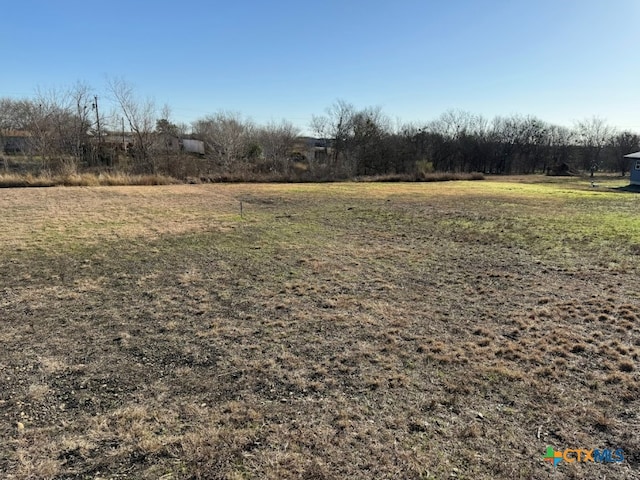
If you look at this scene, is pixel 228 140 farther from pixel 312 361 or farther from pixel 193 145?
pixel 312 361

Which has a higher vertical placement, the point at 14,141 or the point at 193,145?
the point at 193,145

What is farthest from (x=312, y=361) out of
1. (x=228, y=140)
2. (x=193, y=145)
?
(x=193, y=145)

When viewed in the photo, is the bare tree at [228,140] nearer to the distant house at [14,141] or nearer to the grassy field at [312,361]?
the distant house at [14,141]

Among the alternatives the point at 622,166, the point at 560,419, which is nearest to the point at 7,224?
the point at 560,419

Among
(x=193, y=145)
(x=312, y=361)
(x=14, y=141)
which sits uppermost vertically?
(x=193, y=145)

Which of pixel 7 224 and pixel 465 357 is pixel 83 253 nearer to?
pixel 7 224

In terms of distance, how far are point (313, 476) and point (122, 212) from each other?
12691mm

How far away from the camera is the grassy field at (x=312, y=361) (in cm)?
232

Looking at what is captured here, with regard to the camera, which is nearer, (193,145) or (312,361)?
(312,361)

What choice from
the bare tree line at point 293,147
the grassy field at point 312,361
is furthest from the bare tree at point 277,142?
the grassy field at point 312,361

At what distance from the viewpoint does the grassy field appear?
232cm

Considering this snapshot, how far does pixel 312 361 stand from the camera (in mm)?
3500

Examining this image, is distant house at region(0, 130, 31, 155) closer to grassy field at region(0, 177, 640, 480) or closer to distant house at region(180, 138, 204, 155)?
distant house at region(180, 138, 204, 155)

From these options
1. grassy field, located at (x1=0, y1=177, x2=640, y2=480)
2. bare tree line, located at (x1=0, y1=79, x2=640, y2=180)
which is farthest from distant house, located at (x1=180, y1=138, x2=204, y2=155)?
grassy field, located at (x1=0, y1=177, x2=640, y2=480)
